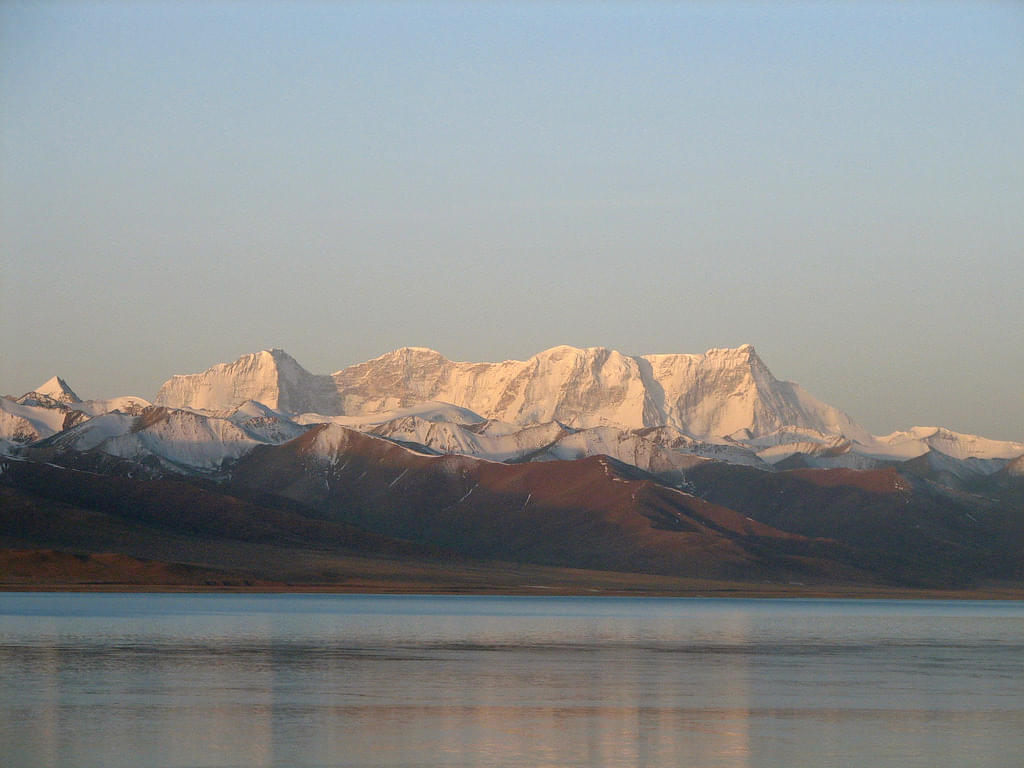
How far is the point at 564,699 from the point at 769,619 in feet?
311

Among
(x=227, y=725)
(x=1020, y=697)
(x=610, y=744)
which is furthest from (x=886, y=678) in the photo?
(x=227, y=725)

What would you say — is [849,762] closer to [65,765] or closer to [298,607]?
[65,765]

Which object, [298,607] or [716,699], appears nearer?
[716,699]

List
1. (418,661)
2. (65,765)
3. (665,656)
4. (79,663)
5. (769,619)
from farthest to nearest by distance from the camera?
(769,619) → (665,656) → (418,661) → (79,663) → (65,765)

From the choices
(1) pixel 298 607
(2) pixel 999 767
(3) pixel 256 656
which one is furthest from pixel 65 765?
(1) pixel 298 607

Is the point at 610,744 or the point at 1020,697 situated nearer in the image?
the point at 610,744

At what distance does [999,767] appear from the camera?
49.9m

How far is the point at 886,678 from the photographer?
80375mm

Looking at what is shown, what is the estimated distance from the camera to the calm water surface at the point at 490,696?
51.5 metres

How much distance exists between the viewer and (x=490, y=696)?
219ft

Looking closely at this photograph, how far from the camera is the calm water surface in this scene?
51.5 m

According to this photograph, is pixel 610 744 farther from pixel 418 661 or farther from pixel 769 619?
pixel 769 619

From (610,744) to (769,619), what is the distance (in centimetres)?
10675

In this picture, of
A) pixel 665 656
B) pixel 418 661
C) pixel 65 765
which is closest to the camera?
pixel 65 765
